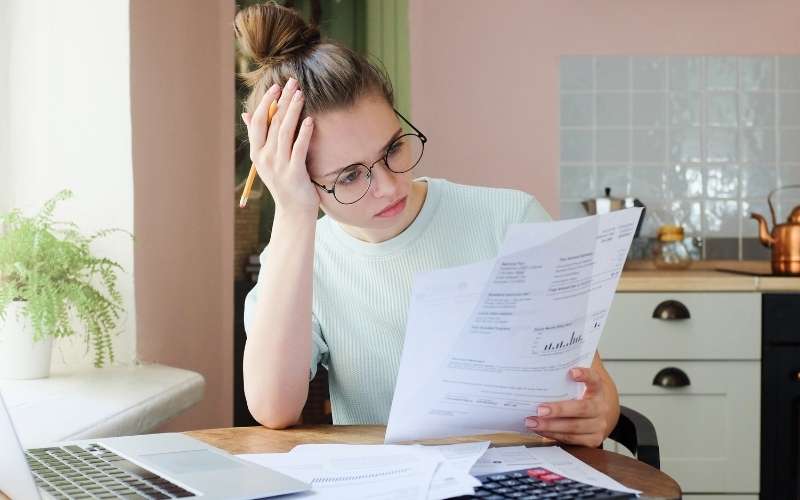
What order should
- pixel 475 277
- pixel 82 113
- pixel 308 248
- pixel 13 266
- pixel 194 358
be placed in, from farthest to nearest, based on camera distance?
pixel 194 358
pixel 82 113
pixel 13 266
pixel 308 248
pixel 475 277

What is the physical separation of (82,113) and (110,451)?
1262mm

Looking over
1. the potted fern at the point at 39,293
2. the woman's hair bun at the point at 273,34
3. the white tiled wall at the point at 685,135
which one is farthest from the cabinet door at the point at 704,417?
the woman's hair bun at the point at 273,34

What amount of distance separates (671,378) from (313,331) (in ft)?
5.66

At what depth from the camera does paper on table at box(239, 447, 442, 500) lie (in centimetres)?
93

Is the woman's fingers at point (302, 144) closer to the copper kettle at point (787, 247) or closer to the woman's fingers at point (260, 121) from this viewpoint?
the woman's fingers at point (260, 121)

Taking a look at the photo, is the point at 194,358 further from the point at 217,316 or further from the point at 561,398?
the point at 561,398

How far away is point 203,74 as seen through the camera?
2.91 meters

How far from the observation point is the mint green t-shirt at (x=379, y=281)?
5.02 ft

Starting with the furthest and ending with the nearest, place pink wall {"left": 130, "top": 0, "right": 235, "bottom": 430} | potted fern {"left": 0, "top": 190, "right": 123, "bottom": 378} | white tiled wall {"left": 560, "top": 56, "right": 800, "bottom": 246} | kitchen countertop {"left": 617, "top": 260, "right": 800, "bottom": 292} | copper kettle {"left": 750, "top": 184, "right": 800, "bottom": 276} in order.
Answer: white tiled wall {"left": 560, "top": 56, "right": 800, "bottom": 246} < copper kettle {"left": 750, "top": 184, "right": 800, "bottom": 276} < kitchen countertop {"left": 617, "top": 260, "right": 800, "bottom": 292} < pink wall {"left": 130, "top": 0, "right": 235, "bottom": 430} < potted fern {"left": 0, "top": 190, "right": 123, "bottom": 378}

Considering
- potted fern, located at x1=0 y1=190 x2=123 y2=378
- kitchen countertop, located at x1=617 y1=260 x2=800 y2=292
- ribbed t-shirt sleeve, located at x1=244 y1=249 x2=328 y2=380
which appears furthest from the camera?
kitchen countertop, located at x1=617 y1=260 x2=800 y2=292

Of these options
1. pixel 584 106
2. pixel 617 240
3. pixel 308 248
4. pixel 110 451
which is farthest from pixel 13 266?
pixel 584 106

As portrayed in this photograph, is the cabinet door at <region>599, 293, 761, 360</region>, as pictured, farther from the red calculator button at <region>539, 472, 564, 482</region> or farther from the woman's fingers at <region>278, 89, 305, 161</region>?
the red calculator button at <region>539, 472, 564, 482</region>

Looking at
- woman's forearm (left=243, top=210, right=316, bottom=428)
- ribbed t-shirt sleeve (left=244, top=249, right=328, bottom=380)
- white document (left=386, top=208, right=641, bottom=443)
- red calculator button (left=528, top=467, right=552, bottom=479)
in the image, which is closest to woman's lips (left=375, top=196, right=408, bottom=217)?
woman's forearm (left=243, top=210, right=316, bottom=428)

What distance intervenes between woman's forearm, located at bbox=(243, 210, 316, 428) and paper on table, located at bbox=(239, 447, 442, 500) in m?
0.25
